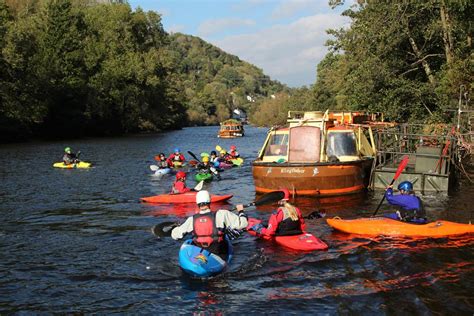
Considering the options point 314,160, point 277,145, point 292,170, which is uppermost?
point 277,145

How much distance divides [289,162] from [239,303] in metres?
10.0

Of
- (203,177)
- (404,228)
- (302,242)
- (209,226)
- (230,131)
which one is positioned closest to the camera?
(209,226)

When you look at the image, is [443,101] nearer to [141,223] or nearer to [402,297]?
[141,223]

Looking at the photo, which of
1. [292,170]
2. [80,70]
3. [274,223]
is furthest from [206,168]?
[80,70]

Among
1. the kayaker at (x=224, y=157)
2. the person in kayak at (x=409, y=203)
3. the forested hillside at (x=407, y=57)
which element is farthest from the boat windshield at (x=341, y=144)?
the kayaker at (x=224, y=157)

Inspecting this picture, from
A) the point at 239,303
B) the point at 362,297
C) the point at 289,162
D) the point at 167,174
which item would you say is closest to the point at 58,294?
the point at 239,303

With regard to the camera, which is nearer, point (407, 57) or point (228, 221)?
point (228, 221)

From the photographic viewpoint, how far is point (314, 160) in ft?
61.3

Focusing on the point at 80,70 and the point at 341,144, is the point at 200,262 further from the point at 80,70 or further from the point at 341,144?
the point at 80,70

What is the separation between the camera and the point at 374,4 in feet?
97.2

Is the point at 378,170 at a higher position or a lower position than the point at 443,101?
lower

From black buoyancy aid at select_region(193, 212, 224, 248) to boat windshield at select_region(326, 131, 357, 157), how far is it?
1027cm

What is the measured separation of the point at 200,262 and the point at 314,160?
31.5 feet

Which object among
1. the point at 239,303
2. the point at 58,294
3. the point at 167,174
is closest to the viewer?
the point at 239,303
